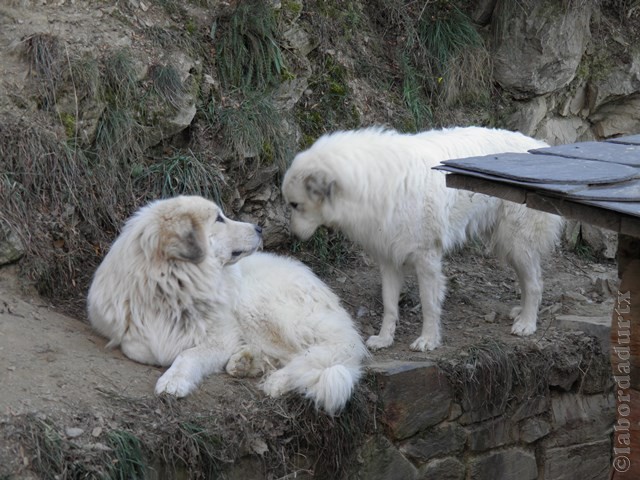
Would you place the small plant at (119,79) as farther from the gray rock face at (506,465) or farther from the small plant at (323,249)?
the gray rock face at (506,465)

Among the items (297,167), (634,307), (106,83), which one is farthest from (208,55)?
(634,307)

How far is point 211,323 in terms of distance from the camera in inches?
207

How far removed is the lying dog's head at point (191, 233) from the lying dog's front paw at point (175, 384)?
0.69 meters

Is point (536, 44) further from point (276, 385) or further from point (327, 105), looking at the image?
point (276, 385)

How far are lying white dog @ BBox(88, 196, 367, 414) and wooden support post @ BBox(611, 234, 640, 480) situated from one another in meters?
1.55

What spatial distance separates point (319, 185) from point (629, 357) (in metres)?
2.53

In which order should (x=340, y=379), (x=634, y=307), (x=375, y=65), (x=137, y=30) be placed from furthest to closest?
(x=375, y=65)
(x=137, y=30)
(x=340, y=379)
(x=634, y=307)

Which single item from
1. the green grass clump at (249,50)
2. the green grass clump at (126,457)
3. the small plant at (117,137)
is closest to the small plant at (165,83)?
the small plant at (117,137)

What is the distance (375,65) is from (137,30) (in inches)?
101

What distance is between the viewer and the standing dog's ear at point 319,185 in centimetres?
584

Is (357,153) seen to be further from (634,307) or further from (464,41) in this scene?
(464,41)

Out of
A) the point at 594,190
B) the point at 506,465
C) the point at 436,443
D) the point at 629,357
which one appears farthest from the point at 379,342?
the point at 594,190

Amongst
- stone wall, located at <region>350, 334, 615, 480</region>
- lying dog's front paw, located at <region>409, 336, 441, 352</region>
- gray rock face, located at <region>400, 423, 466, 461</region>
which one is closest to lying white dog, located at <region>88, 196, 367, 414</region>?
stone wall, located at <region>350, 334, 615, 480</region>

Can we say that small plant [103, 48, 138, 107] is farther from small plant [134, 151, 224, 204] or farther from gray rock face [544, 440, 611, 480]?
gray rock face [544, 440, 611, 480]
